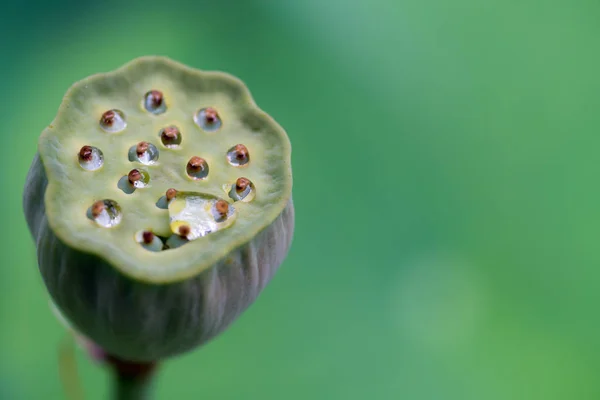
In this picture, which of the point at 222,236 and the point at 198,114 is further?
the point at 198,114

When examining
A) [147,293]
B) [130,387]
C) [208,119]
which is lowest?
[130,387]

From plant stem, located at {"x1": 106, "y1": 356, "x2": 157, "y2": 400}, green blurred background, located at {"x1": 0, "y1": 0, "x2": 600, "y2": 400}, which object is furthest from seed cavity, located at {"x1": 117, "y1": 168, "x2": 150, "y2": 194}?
green blurred background, located at {"x1": 0, "y1": 0, "x2": 600, "y2": 400}

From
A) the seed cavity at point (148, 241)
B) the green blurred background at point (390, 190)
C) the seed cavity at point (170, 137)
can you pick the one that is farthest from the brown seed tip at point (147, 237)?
the green blurred background at point (390, 190)

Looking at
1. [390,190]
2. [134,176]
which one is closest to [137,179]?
[134,176]

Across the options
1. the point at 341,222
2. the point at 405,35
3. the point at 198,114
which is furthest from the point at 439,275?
the point at 198,114

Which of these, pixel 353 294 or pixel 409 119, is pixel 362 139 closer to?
pixel 409 119

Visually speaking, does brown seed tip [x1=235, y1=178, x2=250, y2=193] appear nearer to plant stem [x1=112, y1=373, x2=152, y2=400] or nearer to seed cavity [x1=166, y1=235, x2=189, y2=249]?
seed cavity [x1=166, y1=235, x2=189, y2=249]

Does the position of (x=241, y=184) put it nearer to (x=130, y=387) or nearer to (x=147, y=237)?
(x=147, y=237)
